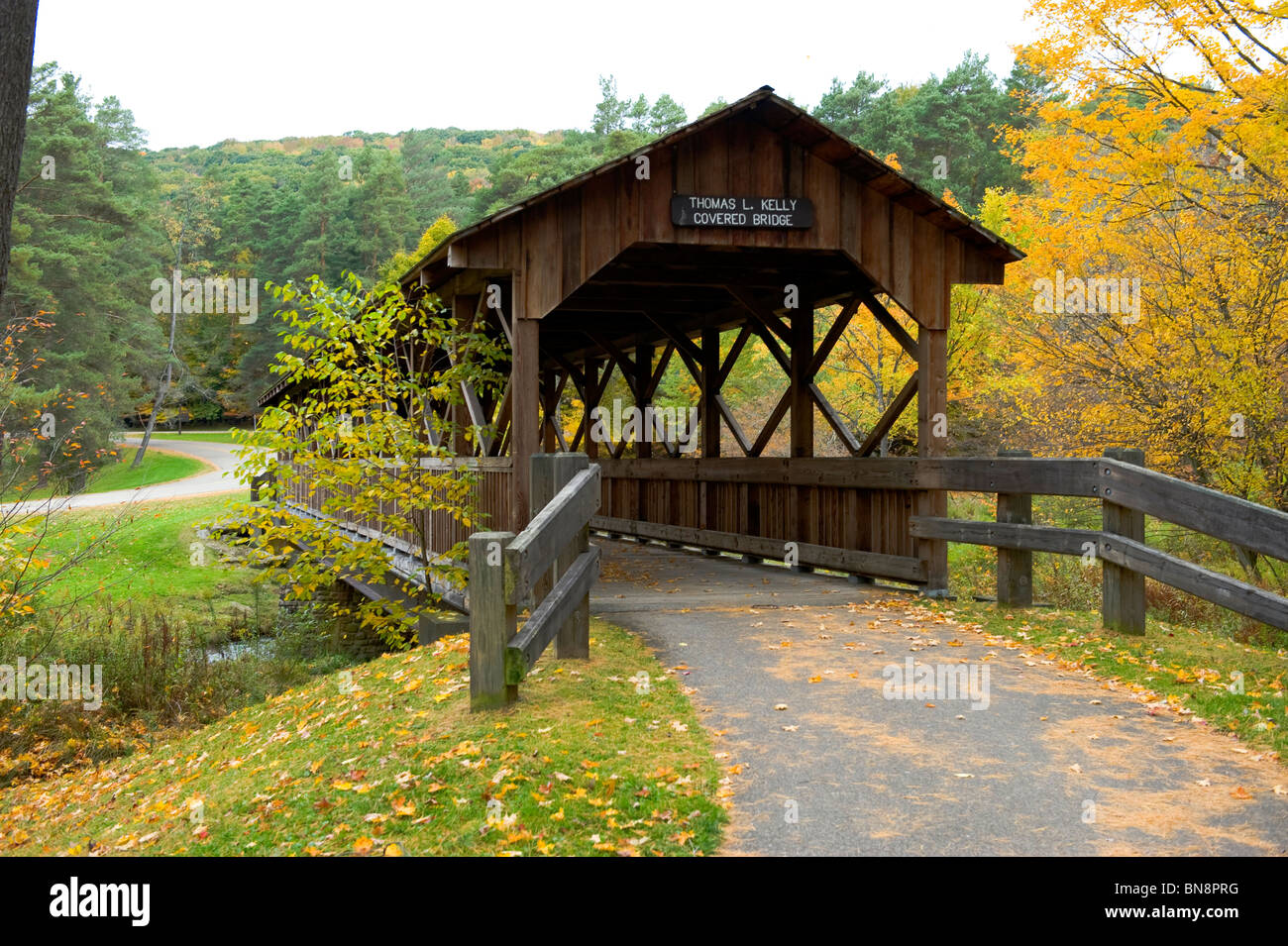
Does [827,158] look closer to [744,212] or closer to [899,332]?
[744,212]

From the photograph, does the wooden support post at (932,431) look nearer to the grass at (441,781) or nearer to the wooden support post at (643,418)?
the grass at (441,781)

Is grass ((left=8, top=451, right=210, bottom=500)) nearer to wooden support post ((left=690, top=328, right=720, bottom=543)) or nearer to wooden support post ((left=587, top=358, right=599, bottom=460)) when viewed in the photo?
wooden support post ((left=587, top=358, right=599, bottom=460))

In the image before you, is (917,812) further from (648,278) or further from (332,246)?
(332,246)

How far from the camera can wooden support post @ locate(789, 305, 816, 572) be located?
1219 centimetres

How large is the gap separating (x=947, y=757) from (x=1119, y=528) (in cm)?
319

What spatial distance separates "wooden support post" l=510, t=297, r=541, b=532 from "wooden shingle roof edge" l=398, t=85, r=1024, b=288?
84cm

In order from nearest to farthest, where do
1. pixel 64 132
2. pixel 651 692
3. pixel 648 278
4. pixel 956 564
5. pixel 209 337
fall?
pixel 651 692, pixel 648 278, pixel 956 564, pixel 64 132, pixel 209 337

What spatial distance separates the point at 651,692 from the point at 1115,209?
42.9ft

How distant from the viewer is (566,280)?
32.3 ft

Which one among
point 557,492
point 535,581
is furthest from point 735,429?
point 535,581

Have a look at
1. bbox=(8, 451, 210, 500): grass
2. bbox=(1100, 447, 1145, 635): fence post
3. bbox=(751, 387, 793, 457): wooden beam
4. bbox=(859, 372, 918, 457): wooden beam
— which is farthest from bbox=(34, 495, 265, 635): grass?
bbox=(1100, 447, 1145, 635): fence post

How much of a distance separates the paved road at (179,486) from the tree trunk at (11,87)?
13636 millimetres
